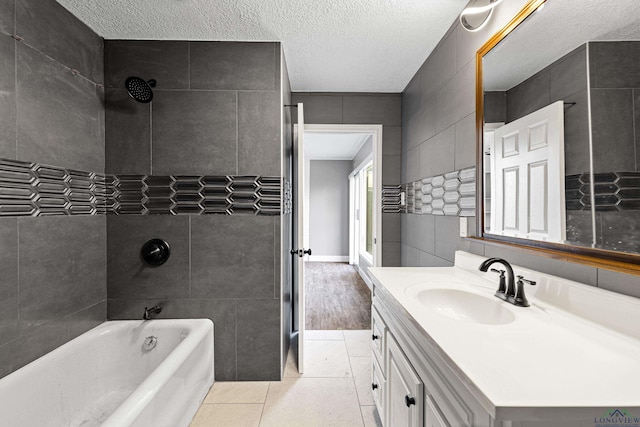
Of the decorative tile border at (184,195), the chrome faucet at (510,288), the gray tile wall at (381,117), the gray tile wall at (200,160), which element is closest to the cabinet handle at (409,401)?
the chrome faucet at (510,288)

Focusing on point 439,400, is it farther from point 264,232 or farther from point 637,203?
point 264,232

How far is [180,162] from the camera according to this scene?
5.86 feet

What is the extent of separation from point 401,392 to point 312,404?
0.84 meters

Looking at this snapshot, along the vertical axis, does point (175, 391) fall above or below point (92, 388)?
above

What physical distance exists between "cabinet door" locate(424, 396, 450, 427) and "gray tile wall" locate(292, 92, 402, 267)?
1.78 meters

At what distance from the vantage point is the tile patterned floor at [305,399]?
1.51 metres

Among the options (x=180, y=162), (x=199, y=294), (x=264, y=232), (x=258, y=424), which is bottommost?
(x=258, y=424)

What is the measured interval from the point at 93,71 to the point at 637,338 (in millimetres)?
2836

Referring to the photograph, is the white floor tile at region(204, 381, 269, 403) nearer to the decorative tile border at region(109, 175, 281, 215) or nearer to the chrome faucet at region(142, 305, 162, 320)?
the chrome faucet at region(142, 305, 162, 320)

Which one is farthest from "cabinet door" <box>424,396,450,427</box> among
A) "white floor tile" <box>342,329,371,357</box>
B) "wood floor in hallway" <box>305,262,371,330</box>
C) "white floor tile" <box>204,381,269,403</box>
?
"wood floor in hallway" <box>305,262,371,330</box>

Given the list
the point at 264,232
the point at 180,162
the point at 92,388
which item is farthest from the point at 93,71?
the point at 92,388

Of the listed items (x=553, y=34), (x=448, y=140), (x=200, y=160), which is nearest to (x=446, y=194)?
(x=448, y=140)

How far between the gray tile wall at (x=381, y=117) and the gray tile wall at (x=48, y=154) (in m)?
1.62

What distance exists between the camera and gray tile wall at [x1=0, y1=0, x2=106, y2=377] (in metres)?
1.23
